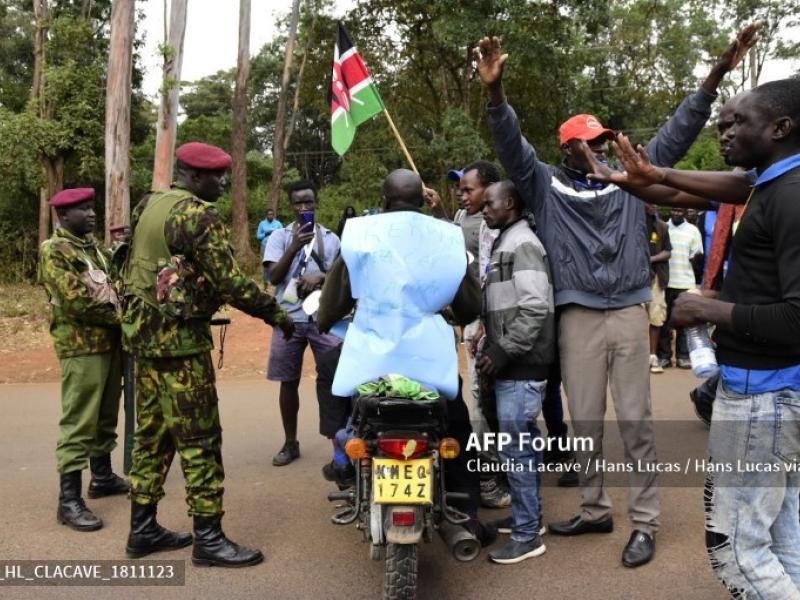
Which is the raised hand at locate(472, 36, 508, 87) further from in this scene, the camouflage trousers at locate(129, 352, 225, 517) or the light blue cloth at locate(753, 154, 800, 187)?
the camouflage trousers at locate(129, 352, 225, 517)

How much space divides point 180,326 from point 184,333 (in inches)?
1.6

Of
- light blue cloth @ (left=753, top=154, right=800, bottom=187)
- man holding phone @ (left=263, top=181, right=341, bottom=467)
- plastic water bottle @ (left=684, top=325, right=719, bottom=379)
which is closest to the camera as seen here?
light blue cloth @ (left=753, top=154, right=800, bottom=187)

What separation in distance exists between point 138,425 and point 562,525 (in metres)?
2.35

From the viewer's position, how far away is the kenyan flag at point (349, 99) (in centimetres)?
606

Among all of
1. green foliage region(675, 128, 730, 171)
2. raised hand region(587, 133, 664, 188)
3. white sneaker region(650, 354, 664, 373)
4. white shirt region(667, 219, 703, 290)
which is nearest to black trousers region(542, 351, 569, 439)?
raised hand region(587, 133, 664, 188)

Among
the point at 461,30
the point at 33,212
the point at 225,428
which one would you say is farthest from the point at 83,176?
the point at 225,428

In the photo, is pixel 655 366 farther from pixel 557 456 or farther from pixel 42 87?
pixel 42 87

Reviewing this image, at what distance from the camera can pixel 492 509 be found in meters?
4.73

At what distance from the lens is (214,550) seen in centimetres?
389

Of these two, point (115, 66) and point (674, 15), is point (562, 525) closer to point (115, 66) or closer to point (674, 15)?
point (115, 66)

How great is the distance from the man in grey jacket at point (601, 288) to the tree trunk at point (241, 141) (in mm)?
14347

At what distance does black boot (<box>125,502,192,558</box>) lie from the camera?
4008 mm

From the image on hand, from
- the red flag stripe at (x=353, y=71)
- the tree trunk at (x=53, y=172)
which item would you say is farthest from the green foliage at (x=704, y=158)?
the red flag stripe at (x=353, y=71)

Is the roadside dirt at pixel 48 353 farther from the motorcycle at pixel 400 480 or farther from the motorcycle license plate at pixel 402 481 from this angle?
the motorcycle license plate at pixel 402 481
